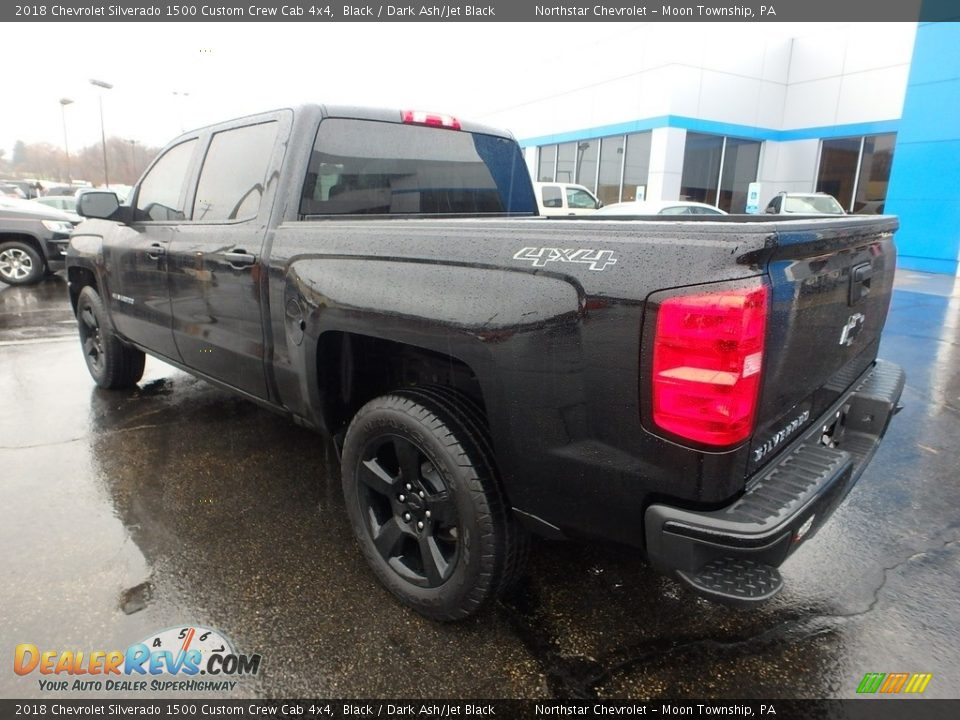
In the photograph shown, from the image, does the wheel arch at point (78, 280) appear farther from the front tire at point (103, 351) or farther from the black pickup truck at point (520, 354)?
the black pickup truck at point (520, 354)

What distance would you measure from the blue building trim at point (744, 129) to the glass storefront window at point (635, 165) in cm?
34

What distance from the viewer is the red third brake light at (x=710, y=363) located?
157 centimetres

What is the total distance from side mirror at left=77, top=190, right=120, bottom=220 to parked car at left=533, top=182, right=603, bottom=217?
39.9 feet

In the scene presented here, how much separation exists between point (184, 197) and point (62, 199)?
18.9 metres

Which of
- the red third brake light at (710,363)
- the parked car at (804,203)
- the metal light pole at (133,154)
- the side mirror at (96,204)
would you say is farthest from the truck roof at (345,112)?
the metal light pole at (133,154)

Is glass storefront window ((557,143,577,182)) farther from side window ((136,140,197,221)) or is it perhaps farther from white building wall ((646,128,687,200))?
side window ((136,140,197,221))

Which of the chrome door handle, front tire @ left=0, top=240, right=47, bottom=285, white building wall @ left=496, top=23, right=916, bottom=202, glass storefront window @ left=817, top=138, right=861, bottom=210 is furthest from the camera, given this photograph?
glass storefront window @ left=817, top=138, right=861, bottom=210

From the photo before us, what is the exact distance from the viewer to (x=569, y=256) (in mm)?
1809

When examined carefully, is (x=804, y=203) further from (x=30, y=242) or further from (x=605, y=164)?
(x=30, y=242)

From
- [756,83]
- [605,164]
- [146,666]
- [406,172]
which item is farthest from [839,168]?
[146,666]

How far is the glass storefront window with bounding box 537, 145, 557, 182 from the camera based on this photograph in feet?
Result: 81.8

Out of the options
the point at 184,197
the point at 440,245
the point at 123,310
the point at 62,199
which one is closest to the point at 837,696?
the point at 440,245

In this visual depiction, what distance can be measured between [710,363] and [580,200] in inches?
622

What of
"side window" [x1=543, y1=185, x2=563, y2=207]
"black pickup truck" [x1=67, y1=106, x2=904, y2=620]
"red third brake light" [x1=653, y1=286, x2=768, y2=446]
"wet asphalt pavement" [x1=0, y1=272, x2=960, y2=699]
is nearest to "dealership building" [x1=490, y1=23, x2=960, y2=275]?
"side window" [x1=543, y1=185, x2=563, y2=207]
